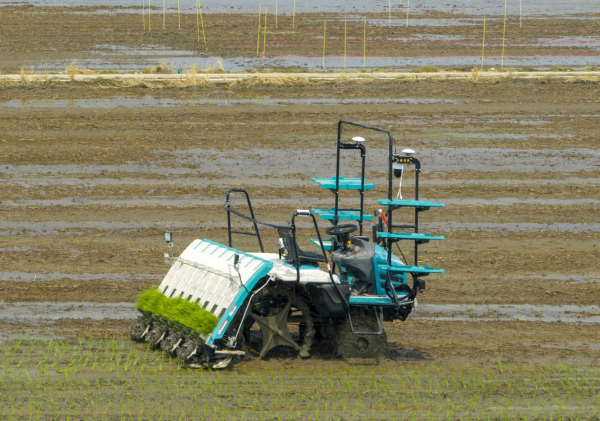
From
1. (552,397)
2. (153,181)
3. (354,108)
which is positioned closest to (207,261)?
(552,397)

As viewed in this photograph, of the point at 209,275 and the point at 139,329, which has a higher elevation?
the point at 209,275

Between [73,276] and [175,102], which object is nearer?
[73,276]

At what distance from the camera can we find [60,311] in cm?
1438

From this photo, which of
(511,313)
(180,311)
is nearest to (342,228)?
(180,311)

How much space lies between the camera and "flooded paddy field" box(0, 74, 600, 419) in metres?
11.3

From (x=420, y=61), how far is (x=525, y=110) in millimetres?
10377

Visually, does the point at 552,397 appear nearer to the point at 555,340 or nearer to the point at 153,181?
the point at 555,340

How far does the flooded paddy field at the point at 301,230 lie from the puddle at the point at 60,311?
0.05 metres

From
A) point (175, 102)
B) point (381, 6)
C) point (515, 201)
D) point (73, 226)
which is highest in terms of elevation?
point (381, 6)

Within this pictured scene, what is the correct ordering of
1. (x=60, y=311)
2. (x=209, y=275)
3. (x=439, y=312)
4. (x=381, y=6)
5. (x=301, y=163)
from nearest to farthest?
1. (x=209, y=275)
2. (x=60, y=311)
3. (x=439, y=312)
4. (x=301, y=163)
5. (x=381, y=6)

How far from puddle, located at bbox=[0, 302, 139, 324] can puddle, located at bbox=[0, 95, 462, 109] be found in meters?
15.3

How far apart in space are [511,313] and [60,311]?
636 centimetres

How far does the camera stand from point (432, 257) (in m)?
17.3

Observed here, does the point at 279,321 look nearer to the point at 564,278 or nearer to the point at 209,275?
the point at 209,275
